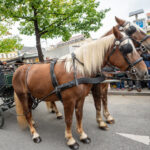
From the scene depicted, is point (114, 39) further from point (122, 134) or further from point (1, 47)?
point (1, 47)

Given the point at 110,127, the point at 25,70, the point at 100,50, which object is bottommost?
the point at 110,127

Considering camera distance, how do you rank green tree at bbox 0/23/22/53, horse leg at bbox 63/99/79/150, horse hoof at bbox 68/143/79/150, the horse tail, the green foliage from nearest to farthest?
1. horse leg at bbox 63/99/79/150
2. horse hoof at bbox 68/143/79/150
3. the horse tail
4. the green foliage
5. green tree at bbox 0/23/22/53

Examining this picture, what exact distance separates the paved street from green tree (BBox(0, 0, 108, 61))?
450cm

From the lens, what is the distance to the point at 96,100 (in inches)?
110

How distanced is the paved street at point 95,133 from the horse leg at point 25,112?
0.15m

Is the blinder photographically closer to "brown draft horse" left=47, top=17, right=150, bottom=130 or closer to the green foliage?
"brown draft horse" left=47, top=17, right=150, bottom=130

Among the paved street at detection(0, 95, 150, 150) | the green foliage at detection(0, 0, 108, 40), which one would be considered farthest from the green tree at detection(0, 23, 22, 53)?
the paved street at detection(0, 95, 150, 150)

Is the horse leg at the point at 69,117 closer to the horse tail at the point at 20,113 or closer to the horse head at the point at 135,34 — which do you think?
the horse tail at the point at 20,113

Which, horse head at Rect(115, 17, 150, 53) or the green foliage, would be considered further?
the green foliage

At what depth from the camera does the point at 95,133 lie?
2631mm

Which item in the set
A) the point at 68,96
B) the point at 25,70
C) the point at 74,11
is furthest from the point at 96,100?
the point at 74,11

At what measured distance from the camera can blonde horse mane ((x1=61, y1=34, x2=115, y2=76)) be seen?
1.94 m

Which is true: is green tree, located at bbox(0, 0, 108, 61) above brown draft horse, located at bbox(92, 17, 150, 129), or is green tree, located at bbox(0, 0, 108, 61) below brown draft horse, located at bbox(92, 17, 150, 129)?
above

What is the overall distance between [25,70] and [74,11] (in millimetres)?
4903
